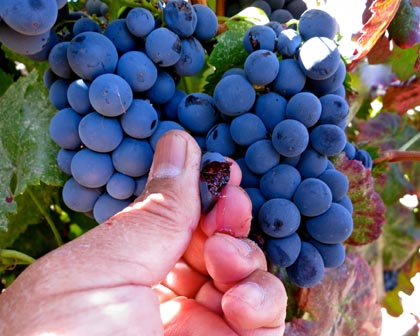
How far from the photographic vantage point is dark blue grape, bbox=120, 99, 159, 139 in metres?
0.66

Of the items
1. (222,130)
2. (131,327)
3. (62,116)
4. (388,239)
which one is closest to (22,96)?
(62,116)

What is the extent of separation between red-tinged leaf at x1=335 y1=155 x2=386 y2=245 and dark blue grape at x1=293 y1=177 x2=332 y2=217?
0.15 m

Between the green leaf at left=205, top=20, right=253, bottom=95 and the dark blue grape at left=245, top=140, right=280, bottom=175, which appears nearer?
the dark blue grape at left=245, top=140, right=280, bottom=175

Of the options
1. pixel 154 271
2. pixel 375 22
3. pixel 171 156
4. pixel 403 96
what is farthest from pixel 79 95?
pixel 403 96

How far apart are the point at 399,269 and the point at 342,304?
586 mm

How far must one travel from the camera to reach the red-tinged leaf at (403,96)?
46.9 inches

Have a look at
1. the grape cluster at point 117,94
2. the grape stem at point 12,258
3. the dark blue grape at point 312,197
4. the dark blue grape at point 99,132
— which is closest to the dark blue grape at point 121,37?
the grape cluster at point 117,94

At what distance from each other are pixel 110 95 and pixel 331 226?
1.12 feet

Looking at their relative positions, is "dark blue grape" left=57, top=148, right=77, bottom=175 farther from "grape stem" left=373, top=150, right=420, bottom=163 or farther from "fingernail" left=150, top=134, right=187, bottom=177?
"grape stem" left=373, top=150, right=420, bottom=163

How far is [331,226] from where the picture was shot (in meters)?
0.66

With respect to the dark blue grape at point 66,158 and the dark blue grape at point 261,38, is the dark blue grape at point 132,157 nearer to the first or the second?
the dark blue grape at point 66,158

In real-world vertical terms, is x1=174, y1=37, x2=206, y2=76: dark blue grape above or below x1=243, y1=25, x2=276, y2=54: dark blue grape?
below

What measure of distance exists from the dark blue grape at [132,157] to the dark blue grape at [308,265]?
0.80 feet

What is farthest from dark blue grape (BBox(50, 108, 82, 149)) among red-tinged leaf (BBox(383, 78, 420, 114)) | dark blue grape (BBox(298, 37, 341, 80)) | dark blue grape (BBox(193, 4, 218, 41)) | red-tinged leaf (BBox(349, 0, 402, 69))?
red-tinged leaf (BBox(383, 78, 420, 114))
